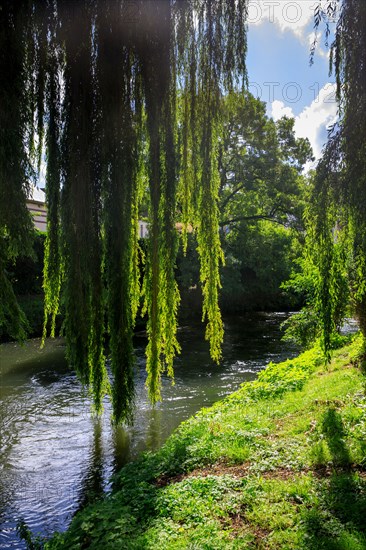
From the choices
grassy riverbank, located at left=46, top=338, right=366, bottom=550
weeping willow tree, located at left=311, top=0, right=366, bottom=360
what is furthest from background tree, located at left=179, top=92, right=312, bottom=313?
weeping willow tree, located at left=311, top=0, right=366, bottom=360

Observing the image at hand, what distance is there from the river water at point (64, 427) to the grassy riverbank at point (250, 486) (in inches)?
25.7

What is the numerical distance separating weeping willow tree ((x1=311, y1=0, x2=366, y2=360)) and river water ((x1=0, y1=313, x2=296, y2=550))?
2023mm

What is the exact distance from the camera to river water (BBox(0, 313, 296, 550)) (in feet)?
16.9

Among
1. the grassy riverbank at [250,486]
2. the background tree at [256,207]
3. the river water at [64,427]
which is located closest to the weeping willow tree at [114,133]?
the river water at [64,427]

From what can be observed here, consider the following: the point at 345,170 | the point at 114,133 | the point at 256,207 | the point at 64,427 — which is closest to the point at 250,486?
the point at 345,170

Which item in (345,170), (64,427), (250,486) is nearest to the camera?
(345,170)

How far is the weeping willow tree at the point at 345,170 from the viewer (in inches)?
131

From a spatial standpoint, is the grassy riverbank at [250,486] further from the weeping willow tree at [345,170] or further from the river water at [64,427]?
the weeping willow tree at [345,170]

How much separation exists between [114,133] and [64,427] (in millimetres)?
5938

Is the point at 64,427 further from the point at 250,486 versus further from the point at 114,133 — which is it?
the point at 114,133

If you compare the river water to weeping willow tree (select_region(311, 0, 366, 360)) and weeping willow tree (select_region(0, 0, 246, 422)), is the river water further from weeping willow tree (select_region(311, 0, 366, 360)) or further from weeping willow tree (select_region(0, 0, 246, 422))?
weeping willow tree (select_region(311, 0, 366, 360))

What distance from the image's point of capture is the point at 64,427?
7441 millimetres

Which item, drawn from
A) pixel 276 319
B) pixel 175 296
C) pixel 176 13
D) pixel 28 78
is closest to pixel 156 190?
pixel 175 296

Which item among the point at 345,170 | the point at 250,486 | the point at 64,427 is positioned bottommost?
the point at 64,427
